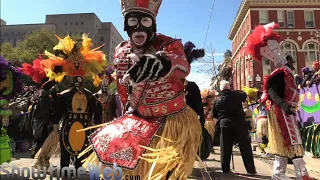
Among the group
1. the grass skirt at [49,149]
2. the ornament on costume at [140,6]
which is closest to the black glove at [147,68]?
the ornament on costume at [140,6]

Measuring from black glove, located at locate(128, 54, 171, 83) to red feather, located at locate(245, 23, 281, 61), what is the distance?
9.67 feet

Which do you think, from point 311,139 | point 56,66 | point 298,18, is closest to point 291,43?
point 298,18

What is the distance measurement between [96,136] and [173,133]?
621mm

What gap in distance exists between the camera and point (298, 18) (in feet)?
114

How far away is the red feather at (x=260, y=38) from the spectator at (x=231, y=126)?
1174 millimetres

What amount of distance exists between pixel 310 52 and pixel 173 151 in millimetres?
36513

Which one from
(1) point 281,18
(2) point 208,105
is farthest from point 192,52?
(1) point 281,18

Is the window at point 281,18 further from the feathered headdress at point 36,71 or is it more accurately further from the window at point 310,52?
the feathered headdress at point 36,71

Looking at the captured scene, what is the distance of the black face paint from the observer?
2.39 meters

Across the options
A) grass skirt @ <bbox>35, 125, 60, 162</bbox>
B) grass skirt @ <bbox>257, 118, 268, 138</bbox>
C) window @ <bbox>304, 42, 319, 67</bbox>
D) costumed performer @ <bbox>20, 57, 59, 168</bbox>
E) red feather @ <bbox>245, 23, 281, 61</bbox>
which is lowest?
grass skirt @ <bbox>35, 125, 60, 162</bbox>

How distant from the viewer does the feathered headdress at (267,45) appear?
4.37 meters

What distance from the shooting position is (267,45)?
14.7ft

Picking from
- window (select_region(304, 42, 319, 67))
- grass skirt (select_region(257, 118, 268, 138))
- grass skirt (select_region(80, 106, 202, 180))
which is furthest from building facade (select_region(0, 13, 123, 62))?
grass skirt (select_region(80, 106, 202, 180))

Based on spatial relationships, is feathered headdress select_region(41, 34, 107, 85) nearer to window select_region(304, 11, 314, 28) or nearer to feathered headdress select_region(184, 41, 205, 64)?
feathered headdress select_region(184, 41, 205, 64)
